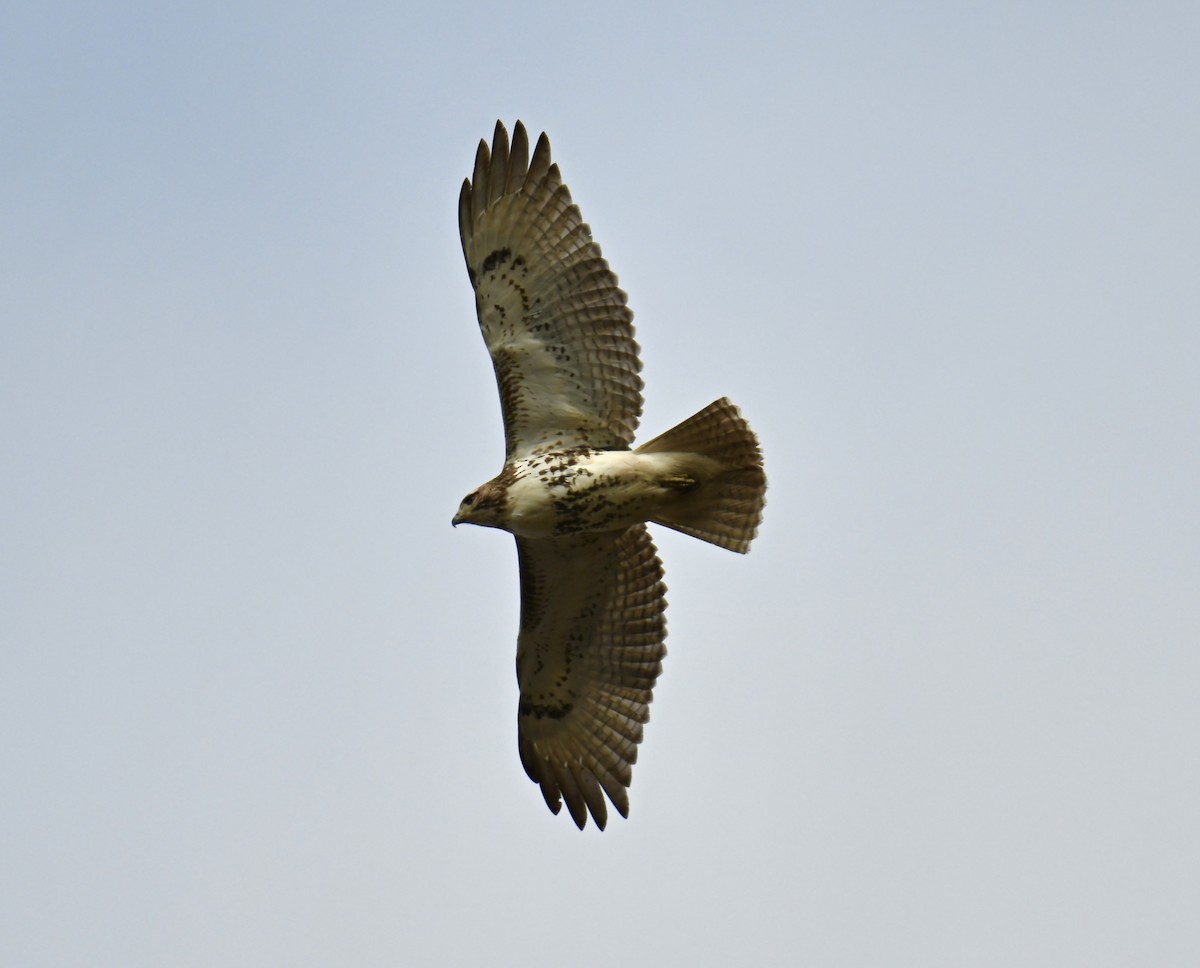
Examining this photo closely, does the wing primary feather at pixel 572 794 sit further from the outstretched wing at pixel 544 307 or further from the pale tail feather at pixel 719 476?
the outstretched wing at pixel 544 307

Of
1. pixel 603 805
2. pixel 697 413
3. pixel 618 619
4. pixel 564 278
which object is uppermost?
pixel 564 278

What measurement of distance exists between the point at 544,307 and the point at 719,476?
1.61 meters

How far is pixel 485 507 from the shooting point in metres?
12.4

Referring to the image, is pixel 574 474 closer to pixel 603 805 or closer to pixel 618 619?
pixel 618 619

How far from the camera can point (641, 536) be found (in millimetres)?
13359

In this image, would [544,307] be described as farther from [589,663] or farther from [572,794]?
[572,794]

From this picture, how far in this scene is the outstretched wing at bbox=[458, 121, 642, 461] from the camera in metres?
→ 12.4

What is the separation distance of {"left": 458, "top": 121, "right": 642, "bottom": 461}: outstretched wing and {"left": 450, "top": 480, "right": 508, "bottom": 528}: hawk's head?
0.38m

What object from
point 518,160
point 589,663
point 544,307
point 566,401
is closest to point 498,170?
point 518,160

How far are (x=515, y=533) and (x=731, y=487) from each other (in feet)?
4.82

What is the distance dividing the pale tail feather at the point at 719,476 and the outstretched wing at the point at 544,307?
44 cm

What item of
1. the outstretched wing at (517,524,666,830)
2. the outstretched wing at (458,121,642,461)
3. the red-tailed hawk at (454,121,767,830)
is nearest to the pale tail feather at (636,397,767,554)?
the red-tailed hawk at (454,121,767,830)

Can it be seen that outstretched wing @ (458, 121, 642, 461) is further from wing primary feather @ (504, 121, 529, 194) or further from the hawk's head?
the hawk's head

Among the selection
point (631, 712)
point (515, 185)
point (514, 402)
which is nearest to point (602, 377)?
point (514, 402)
